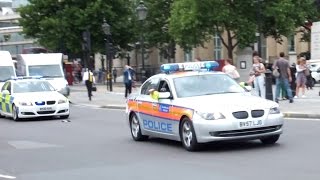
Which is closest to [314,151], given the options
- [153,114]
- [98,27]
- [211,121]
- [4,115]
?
[211,121]

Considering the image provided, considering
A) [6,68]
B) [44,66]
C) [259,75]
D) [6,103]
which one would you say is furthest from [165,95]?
[44,66]

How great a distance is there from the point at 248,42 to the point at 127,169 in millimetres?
41705

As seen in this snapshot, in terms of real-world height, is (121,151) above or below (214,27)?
below

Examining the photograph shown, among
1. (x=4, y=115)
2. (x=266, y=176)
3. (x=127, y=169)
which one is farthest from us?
(x=4, y=115)

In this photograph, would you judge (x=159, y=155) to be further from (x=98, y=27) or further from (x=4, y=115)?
(x=98, y=27)

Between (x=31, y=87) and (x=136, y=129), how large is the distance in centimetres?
962

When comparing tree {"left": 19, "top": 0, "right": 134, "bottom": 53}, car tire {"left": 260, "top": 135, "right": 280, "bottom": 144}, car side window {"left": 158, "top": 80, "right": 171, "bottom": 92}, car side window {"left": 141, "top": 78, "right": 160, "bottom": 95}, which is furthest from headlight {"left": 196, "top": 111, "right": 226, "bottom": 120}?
tree {"left": 19, "top": 0, "right": 134, "bottom": 53}

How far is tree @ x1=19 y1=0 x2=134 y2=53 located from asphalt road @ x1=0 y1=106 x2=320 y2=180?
136ft

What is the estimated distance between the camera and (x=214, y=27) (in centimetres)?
5400

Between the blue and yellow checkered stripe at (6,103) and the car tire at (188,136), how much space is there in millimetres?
11430

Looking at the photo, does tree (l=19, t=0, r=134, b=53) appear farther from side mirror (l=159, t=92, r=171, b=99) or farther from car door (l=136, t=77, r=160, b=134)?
side mirror (l=159, t=92, r=171, b=99)

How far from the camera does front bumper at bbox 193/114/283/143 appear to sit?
1202 cm

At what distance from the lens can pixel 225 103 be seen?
40.3 feet

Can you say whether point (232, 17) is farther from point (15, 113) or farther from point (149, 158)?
point (149, 158)
